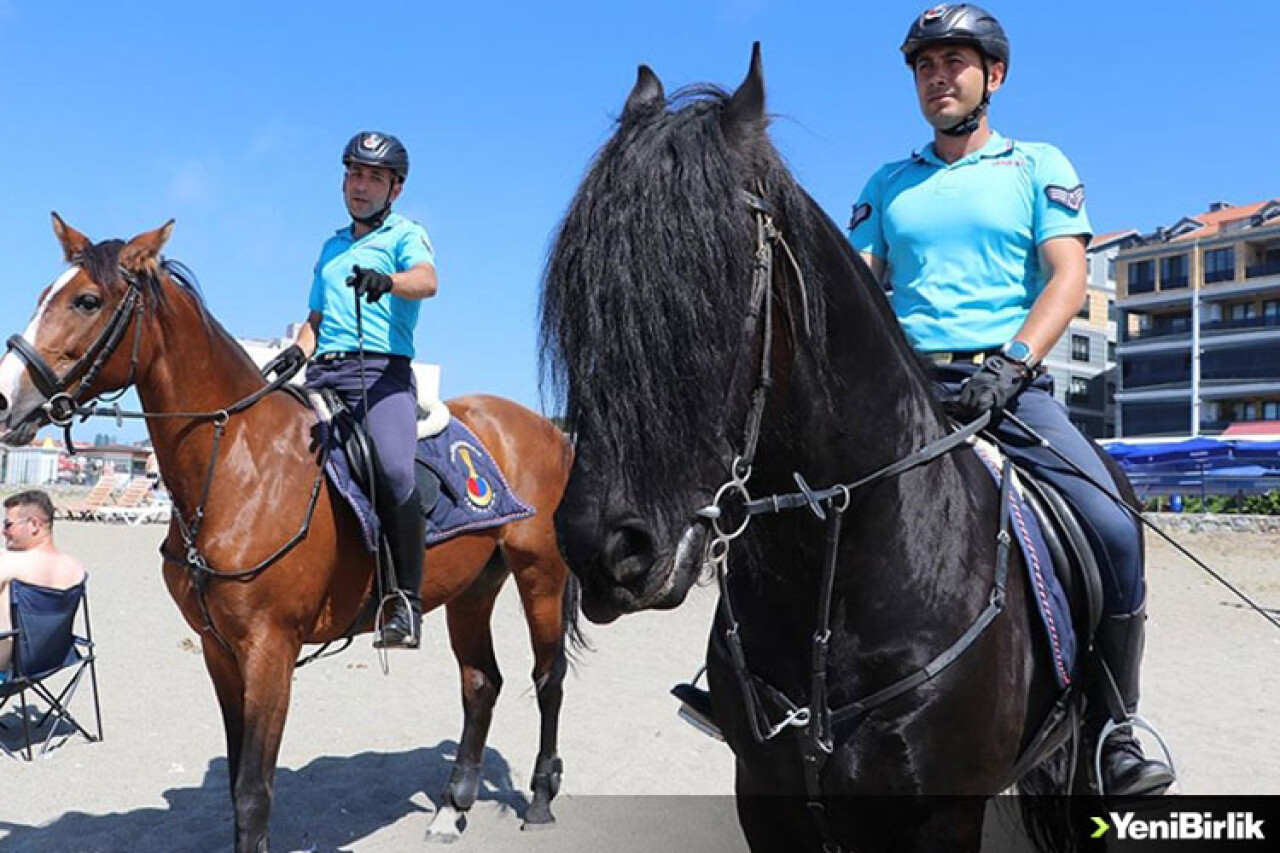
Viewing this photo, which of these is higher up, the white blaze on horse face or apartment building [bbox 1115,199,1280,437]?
apartment building [bbox 1115,199,1280,437]

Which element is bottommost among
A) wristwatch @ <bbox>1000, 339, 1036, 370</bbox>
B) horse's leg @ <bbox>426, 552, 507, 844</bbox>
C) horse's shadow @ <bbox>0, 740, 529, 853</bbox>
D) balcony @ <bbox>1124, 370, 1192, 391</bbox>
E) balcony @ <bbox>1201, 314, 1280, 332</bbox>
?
horse's shadow @ <bbox>0, 740, 529, 853</bbox>

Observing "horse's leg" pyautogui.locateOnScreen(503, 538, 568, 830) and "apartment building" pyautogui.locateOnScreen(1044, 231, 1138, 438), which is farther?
"apartment building" pyautogui.locateOnScreen(1044, 231, 1138, 438)

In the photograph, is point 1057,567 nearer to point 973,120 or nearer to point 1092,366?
point 973,120

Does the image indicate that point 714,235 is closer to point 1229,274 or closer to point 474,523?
point 474,523

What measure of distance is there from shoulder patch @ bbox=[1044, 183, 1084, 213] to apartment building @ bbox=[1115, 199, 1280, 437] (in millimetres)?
64198

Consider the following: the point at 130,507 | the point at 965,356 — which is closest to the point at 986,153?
the point at 965,356

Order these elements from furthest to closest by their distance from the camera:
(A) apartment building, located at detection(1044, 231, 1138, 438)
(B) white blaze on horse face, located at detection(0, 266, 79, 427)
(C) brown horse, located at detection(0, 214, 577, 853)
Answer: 1. (A) apartment building, located at detection(1044, 231, 1138, 438)
2. (C) brown horse, located at detection(0, 214, 577, 853)
3. (B) white blaze on horse face, located at detection(0, 266, 79, 427)

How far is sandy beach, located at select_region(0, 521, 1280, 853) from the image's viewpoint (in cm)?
555

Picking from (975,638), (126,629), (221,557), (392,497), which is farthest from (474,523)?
(126,629)

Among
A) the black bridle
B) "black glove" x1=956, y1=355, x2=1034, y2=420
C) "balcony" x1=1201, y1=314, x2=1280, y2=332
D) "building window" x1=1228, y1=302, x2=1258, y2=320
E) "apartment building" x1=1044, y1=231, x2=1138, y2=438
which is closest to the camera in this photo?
the black bridle

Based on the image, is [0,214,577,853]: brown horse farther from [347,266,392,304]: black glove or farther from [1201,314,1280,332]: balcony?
[1201,314,1280,332]: balcony

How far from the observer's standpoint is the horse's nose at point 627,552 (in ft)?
5.89

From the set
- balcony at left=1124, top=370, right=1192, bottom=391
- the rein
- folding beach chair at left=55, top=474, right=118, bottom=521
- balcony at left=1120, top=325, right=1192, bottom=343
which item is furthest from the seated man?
balcony at left=1120, top=325, right=1192, bottom=343

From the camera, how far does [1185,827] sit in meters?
3.19
